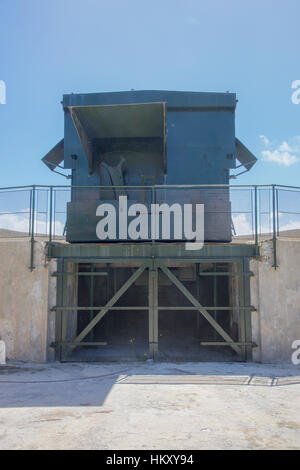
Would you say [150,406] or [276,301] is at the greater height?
[276,301]

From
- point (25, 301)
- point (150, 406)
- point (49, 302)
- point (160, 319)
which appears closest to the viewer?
point (150, 406)

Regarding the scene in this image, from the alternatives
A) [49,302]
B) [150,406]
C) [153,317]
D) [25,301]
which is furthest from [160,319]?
[150,406]

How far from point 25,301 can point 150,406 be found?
4.29 metres

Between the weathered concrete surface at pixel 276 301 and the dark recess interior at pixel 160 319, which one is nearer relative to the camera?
the weathered concrete surface at pixel 276 301

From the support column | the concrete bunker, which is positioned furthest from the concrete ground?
the concrete bunker

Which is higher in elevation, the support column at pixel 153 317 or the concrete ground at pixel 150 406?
the support column at pixel 153 317

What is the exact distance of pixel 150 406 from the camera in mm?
5531

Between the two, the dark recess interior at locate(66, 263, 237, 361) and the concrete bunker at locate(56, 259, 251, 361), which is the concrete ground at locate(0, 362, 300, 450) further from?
the dark recess interior at locate(66, 263, 237, 361)

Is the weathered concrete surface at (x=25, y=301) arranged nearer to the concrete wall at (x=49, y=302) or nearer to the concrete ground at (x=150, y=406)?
the concrete wall at (x=49, y=302)

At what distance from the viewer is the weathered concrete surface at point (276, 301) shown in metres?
8.36

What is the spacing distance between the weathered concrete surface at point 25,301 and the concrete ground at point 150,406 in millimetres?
490

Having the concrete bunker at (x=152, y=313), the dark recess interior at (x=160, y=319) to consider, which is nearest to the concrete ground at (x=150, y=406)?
the concrete bunker at (x=152, y=313)

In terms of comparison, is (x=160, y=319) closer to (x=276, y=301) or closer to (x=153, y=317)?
(x=153, y=317)
